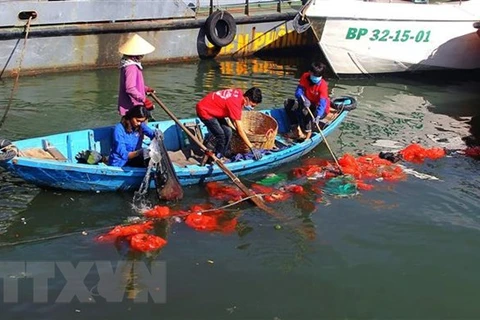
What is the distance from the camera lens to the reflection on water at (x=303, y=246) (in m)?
6.41

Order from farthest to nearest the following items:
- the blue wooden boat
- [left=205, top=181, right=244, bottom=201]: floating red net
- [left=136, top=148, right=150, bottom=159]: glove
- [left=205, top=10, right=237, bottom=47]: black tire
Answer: [left=205, top=10, right=237, bottom=47]: black tire, [left=205, top=181, right=244, bottom=201]: floating red net, [left=136, top=148, right=150, bottom=159]: glove, the blue wooden boat

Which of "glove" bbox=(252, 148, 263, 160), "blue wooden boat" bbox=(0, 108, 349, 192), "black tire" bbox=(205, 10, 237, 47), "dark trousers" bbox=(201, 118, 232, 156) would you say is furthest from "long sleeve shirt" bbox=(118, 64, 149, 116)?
"black tire" bbox=(205, 10, 237, 47)

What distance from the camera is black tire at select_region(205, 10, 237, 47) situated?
1651 cm

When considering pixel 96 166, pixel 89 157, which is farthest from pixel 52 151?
pixel 96 166

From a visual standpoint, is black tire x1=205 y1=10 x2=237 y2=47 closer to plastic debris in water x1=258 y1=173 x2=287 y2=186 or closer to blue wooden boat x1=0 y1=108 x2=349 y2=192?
blue wooden boat x1=0 y1=108 x2=349 y2=192

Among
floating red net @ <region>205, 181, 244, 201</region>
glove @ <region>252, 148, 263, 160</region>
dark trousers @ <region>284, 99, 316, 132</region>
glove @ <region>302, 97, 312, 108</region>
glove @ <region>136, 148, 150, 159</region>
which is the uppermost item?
glove @ <region>302, 97, 312, 108</region>

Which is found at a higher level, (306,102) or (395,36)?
(395,36)

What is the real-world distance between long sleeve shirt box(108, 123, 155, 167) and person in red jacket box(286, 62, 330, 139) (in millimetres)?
3091

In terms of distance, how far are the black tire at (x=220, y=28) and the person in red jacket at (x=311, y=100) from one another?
6.48 meters

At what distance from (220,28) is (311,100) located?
7.07 meters

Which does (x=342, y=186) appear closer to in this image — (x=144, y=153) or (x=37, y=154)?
(x=144, y=153)

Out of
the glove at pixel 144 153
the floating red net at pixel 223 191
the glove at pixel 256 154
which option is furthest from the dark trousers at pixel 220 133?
the glove at pixel 144 153

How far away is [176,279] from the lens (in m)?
6.73

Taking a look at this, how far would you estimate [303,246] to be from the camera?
7.57 m
